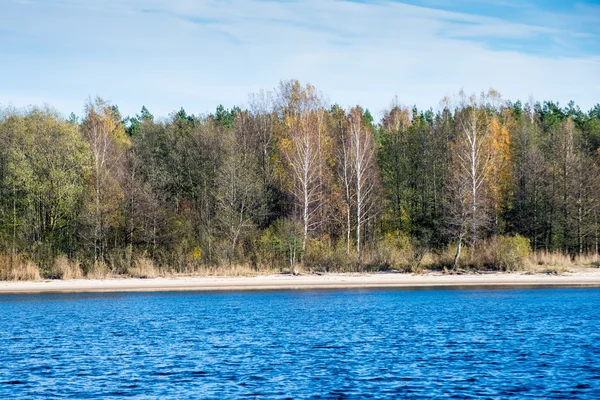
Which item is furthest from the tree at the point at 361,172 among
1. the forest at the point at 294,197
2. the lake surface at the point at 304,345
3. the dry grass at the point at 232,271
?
the lake surface at the point at 304,345

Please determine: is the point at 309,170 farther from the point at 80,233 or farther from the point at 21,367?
the point at 21,367

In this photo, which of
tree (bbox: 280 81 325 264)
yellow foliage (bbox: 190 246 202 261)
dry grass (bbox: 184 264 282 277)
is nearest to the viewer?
dry grass (bbox: 184 264 282 277)

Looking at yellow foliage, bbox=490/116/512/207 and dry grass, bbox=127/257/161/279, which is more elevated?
yellow foliage, bbox=490/116/512/207

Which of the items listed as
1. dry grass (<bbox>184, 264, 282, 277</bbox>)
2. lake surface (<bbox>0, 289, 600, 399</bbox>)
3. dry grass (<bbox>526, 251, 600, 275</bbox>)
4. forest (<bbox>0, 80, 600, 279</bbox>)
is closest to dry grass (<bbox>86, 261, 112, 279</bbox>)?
forest (<bbox>0, 80, 600, 279</bbox>)

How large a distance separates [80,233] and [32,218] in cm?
458

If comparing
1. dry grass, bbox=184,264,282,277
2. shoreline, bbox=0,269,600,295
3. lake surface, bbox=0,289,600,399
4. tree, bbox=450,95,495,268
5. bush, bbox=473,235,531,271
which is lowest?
lake surface, bbox=0,289,600,399

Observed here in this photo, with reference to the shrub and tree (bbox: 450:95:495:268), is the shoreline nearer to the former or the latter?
the shrub

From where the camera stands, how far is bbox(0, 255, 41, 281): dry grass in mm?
48125

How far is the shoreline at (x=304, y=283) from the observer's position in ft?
149

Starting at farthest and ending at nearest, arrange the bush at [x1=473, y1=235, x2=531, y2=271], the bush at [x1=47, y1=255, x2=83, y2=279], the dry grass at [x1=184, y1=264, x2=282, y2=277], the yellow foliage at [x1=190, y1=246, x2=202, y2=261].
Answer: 1. the yellow foliage at [x1=190, y1=246, x2=202, y2=261]
2. the dry grass at [x1=184, y1=264, x2=282, y2=277]
3. the bush at [x1=473, y1=235, x2=531, y2=271]
4. the bush at [x1=47, y1=255, x2=83, y2=279]

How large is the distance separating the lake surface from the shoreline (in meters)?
2.52

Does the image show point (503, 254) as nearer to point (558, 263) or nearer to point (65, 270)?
point (558, 263)

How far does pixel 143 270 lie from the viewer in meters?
49.5

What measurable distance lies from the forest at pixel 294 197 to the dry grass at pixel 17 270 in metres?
0.09
